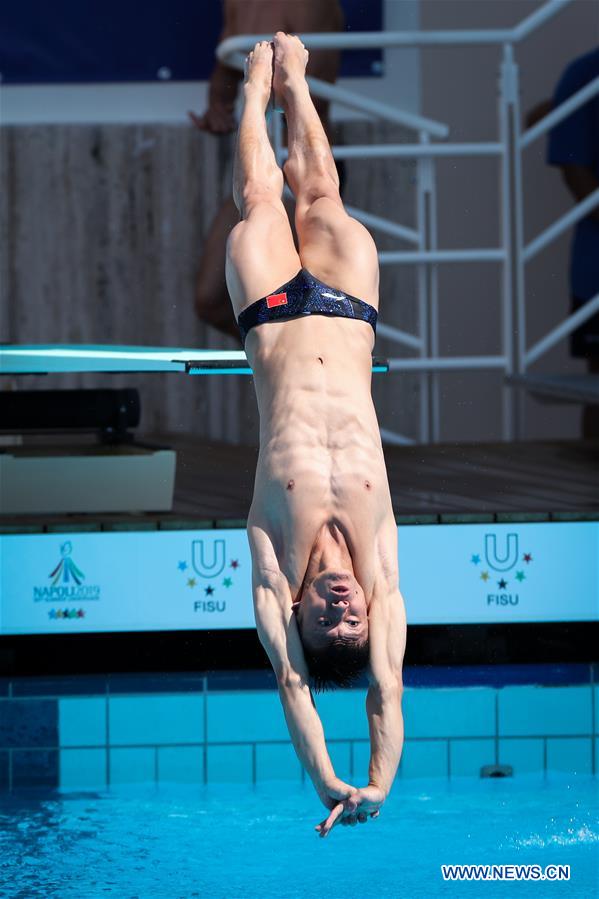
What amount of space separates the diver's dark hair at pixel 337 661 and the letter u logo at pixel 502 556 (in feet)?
5.95

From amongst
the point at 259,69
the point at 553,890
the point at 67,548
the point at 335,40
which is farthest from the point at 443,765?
the point at 335,40

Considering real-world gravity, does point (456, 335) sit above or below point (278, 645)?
above

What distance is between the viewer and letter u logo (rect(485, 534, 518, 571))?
228 inches

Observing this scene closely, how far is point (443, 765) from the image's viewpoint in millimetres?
5676

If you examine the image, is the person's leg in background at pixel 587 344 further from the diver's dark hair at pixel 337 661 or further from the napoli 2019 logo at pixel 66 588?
the diver's dark hair at pixel 337 661

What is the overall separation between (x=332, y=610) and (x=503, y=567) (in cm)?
198

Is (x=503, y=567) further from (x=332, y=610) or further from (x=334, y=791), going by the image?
(x=334, y=791)

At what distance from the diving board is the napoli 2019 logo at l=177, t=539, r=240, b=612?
109 cm

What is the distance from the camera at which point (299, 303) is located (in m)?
4.24

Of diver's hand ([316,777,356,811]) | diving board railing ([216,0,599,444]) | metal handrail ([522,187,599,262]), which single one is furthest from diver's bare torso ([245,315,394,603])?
metal handrail ([522,187,599,262])

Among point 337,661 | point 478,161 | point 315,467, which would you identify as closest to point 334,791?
point 337,661

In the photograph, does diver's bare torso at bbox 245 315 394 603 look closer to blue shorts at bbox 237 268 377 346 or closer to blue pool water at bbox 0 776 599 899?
blue shorts at bbox 237 268 377 346

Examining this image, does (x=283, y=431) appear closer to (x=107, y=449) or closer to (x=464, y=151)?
(x=107, y=449)

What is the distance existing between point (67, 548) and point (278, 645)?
1.94 meters
